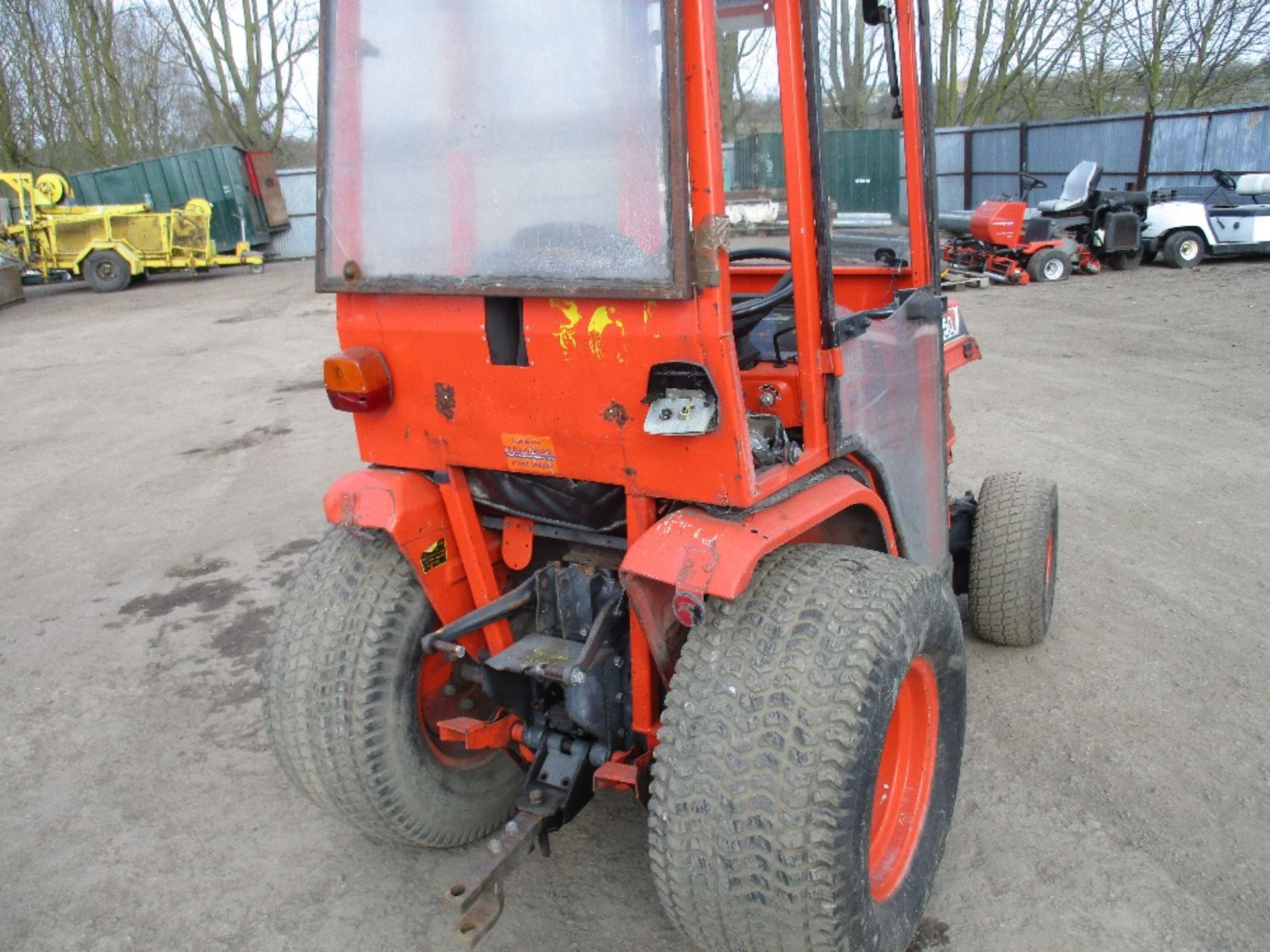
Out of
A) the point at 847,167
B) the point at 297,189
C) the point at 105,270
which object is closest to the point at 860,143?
the point at 847,167

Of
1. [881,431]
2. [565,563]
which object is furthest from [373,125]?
[881,431]

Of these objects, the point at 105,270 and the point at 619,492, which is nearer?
the point at 619,492

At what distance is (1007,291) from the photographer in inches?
514

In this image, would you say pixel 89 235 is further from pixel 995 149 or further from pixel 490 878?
pixel 490 878

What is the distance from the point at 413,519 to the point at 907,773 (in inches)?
56.4

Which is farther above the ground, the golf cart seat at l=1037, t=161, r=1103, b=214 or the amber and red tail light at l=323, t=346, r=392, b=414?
the golf cart seat at l=1037, t=161, r=1103, b=214

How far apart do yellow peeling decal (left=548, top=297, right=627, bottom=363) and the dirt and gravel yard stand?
1546 mm

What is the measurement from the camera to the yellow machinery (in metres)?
17.3

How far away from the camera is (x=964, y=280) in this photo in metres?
13.5

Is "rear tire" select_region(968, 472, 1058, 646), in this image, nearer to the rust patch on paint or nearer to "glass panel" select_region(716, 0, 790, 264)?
"glass panel" select_region(716, 0, 790, 264)

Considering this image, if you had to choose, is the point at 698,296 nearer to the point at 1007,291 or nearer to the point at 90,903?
the point at 90,903

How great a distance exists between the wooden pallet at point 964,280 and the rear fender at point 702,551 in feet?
38.9

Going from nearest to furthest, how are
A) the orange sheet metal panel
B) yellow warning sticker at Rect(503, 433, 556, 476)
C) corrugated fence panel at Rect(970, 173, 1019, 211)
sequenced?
the orange sheet metal panel → yellow warning sticker at Rect(503, 433, 556, 476) → corrugated fence panel at Rect(970, 173, 1019, 211)

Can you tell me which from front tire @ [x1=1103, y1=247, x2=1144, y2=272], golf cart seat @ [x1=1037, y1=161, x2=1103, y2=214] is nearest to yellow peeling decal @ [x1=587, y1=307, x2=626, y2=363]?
golf cart seat @ [x1=1037, y1=161, x2=1103, y2=214]
